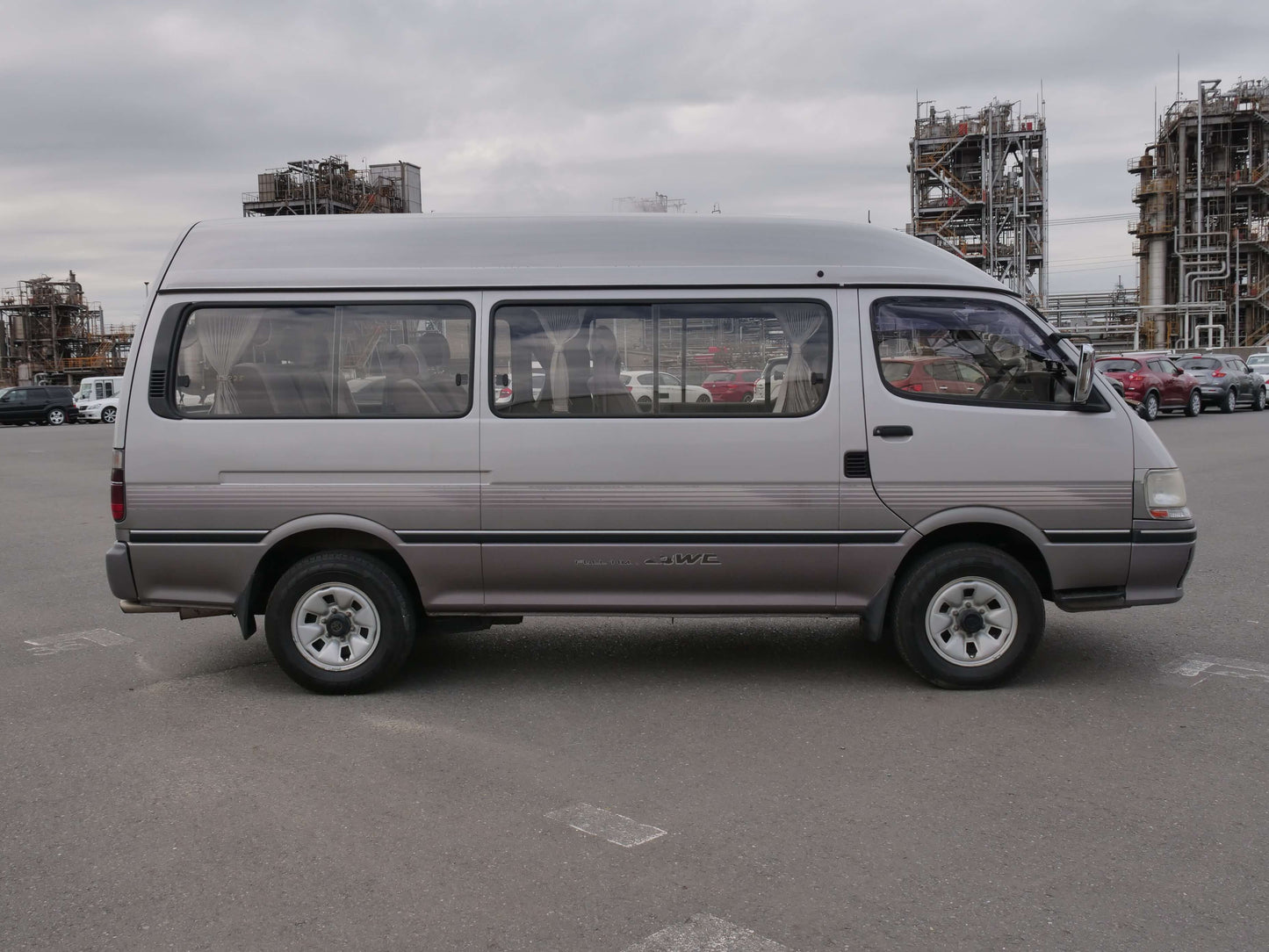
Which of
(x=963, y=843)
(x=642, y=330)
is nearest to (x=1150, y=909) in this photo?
(x=963, y=843)

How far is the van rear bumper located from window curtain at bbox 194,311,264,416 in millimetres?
870

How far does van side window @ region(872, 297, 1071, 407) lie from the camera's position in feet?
18.8

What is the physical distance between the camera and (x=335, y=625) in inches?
231

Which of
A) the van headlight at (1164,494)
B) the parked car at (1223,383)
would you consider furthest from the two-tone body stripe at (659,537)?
the parked car at (1223,383)

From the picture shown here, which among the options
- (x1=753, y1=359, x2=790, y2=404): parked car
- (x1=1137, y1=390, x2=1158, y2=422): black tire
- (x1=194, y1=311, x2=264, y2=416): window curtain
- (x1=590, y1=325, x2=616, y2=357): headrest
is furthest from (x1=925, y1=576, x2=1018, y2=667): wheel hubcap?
(x1=1137, y1=390, x2=1158, y2=422): black tire

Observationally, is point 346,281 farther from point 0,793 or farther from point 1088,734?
point 1088,734

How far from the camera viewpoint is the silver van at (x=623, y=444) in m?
5.68

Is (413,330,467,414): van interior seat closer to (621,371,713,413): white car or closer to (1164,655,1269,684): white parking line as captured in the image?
(621,371,713,413): white car

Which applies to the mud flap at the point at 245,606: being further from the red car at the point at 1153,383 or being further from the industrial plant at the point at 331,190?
the industrial plant at the point at 331,190

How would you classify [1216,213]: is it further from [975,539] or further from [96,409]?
[975,539]

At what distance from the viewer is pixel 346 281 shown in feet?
19.0

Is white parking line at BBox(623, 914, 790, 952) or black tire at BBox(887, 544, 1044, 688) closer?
white parking line at BBox(623, 914, 790, 952)

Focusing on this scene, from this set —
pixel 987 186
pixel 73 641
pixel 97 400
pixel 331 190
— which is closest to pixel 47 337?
pixel 331 190

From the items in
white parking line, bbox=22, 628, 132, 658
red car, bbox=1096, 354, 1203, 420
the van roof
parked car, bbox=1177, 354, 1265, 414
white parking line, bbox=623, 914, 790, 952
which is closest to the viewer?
white parking line, bbox=623, 914, 790, 952
